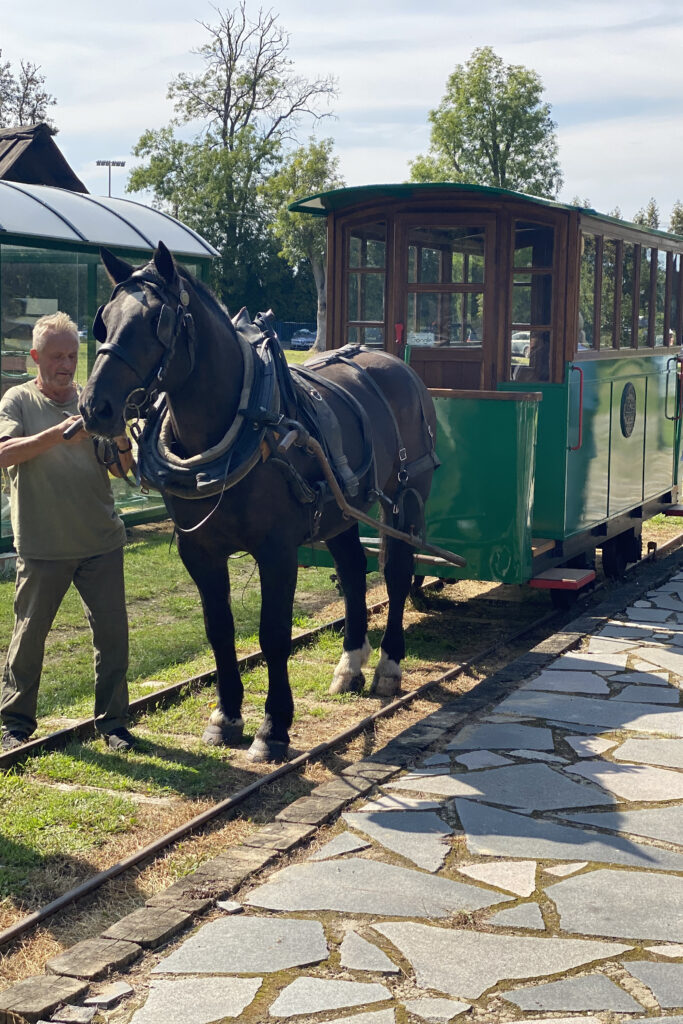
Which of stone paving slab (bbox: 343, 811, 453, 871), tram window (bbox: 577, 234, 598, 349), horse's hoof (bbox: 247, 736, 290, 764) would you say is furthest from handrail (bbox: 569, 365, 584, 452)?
stone paving slab (bbox: 343, 811, 453, 871)

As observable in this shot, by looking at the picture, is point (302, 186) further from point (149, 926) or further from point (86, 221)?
point (149, 926)

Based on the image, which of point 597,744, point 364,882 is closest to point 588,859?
point 364,882

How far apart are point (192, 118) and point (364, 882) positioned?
49.9 m

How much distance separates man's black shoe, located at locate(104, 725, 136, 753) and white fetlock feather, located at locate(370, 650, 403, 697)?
1.71 metres

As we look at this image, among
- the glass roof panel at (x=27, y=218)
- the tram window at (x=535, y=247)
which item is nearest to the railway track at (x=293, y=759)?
the tram window at (x=535, y=247)

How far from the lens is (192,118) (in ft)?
166

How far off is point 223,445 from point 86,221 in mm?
7419

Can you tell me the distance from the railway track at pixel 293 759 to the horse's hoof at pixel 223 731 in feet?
1.29

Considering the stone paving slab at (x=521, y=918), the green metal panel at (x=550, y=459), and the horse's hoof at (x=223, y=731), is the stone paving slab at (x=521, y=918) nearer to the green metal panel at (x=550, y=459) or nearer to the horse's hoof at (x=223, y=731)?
the horse's hoof at (x=223, y=731)

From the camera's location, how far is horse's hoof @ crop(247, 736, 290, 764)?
5781 mm

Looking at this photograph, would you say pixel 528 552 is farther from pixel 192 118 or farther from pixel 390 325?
pixel 192 118

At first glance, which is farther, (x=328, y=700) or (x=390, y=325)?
(x=390, y=325)

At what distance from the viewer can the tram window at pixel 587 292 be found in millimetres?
8977

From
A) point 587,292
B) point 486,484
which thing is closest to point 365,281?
point 587,292
